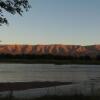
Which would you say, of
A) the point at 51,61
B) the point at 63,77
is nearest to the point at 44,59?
the point at 51,61

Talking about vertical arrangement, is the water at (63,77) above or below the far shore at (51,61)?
above

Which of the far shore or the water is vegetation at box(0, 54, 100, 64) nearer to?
the far shore

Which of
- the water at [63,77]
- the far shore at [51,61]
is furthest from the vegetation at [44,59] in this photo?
the water at [63,77]

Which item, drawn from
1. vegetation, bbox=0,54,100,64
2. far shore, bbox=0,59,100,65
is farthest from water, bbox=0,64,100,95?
vegetation, bbox=0,54,100,64

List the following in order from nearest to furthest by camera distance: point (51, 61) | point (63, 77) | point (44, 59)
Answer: point (63, 77) < point (51, 61) < point (44, 59)

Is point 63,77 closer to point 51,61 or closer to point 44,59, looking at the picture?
point 51,61

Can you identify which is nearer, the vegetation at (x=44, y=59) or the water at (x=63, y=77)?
the water at (x=63, y=77)

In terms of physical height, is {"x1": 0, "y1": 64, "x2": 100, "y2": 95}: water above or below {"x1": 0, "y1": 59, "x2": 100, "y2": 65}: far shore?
above

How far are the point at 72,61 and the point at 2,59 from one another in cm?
2559

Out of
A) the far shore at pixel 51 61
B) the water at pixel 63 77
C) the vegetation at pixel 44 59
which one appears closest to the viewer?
the water at pixel 63 77

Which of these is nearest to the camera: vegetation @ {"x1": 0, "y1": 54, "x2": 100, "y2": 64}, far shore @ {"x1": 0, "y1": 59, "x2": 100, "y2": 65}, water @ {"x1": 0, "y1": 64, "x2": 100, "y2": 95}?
water @ {"x1": 0, "y1": 64, "x2": 100, "y2": 95}

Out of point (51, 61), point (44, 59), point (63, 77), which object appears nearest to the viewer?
point (63, 77)

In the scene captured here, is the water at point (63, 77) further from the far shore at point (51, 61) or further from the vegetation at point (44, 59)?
the vegetation at point (44, 59)

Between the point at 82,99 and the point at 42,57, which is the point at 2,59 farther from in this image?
the point at 82,99
